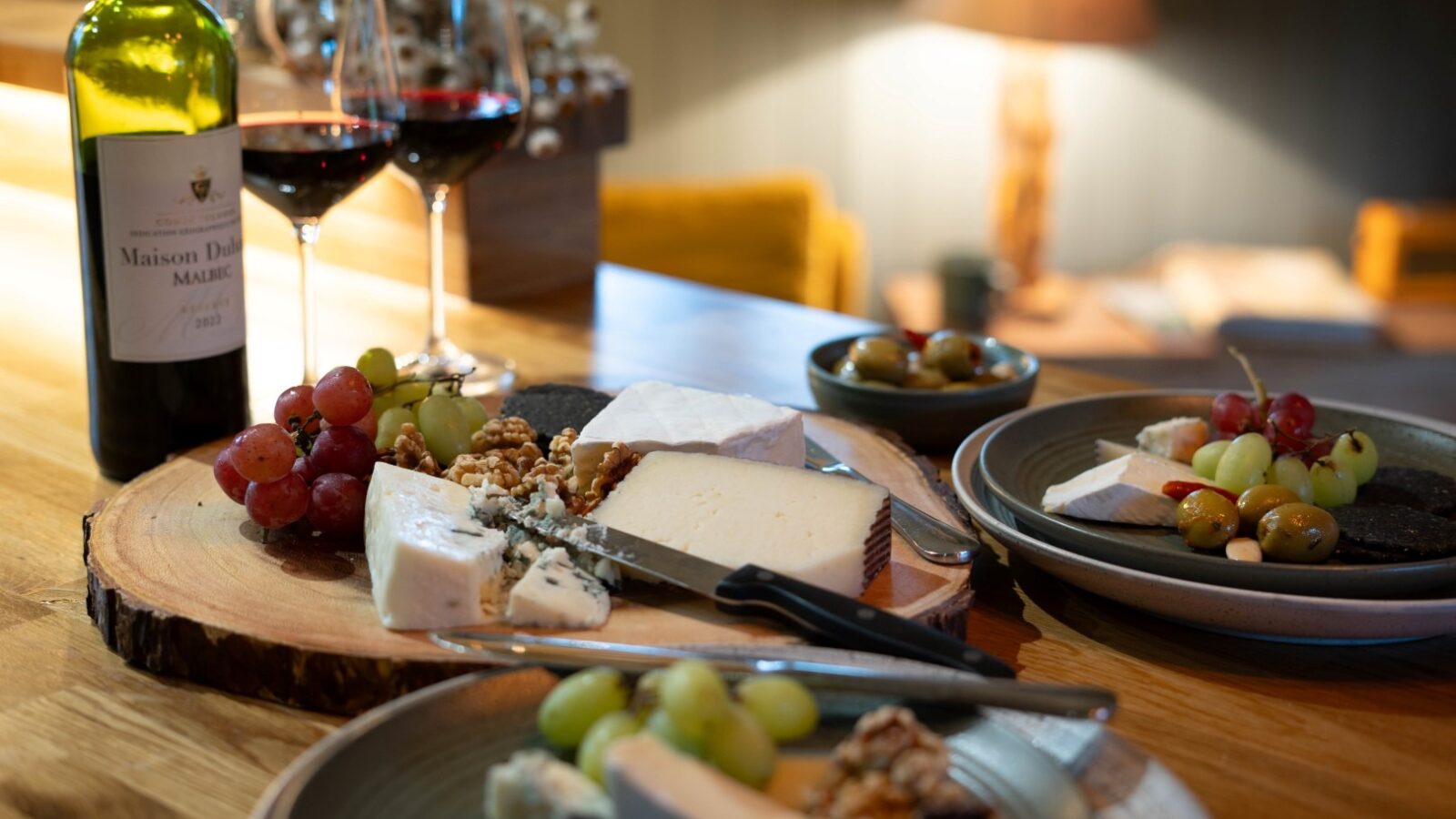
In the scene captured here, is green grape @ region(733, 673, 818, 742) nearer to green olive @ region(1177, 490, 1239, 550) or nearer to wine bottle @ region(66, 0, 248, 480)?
green olive @ region(1177, 490, 1239, 550)

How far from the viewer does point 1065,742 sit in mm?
602

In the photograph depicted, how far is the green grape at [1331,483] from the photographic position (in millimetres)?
879

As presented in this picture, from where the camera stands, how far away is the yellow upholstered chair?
3412mm

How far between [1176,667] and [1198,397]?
354mm

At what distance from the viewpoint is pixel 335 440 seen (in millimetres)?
868

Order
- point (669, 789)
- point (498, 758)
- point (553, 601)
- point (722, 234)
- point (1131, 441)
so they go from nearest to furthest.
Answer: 1. point (669, 789)
2. point (498, 758)
3. point (553, 601)
4. point (1131, 441)
5. point (722, 234)

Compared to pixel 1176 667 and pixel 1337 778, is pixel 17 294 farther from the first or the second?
pixel 1337 778

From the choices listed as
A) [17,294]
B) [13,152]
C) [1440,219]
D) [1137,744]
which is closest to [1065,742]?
[1137,744]

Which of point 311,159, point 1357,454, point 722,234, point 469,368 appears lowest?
point 722,234

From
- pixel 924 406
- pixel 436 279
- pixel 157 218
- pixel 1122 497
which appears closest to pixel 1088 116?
pixel 436 279

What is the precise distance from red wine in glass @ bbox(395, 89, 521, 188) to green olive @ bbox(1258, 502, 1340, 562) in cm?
73

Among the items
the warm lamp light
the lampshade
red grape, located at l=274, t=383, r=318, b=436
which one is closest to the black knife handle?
red grape, located at l=274, t=383, r=318, b=436

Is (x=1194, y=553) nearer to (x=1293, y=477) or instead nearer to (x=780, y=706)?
(x=1293, y=477)

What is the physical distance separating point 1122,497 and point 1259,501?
3.0 inches
